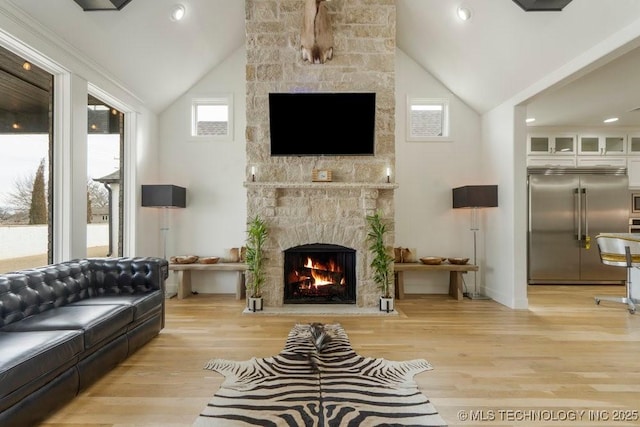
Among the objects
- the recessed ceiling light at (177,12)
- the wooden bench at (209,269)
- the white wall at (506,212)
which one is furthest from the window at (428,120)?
the recessed ceiling light at (177,12)

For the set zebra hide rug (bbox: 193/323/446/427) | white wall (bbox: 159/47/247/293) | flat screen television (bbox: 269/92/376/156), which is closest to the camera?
zebra hide rug (bbox: 193/323/446/427)

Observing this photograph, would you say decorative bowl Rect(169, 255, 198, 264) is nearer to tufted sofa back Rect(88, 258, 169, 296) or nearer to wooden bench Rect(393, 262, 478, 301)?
tufted sofa back Rect(88, 258, 169, 296)

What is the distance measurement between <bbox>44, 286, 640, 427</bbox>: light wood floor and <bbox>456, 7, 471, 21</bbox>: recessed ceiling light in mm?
3477

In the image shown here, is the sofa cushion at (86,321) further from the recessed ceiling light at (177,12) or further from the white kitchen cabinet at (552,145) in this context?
the white kitchen cabinet at (552,145)

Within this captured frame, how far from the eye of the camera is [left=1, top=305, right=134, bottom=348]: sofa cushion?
7.61 feet

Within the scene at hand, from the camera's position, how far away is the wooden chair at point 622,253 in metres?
4.56

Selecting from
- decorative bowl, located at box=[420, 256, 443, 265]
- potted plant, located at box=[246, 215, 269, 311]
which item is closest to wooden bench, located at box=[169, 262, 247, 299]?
potted plant, located at box=[246, 215, 269, 311]

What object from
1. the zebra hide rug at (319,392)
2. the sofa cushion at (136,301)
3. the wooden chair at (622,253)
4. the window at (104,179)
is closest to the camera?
the zebra hide rug at (319,392)

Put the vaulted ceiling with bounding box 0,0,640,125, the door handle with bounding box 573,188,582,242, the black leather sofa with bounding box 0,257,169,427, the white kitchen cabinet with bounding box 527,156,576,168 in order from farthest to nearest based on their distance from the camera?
the white kitchen cabinet with bounding box 527,156,576,168 → the door handle with bounding box 573,188,582,242 → the vaulted ceiling with bounding box 0,0,640,125 → the black leather sofa with bounding box 0,257,169,427

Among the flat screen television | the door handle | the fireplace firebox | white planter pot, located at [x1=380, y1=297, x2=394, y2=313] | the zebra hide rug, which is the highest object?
the flat screen television

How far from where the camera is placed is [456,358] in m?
2.92

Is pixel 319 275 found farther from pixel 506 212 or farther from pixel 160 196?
pixel 506 212

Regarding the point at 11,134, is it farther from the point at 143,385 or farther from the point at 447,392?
the point at 447,392

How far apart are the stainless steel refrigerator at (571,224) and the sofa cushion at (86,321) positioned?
6184 millimetres
